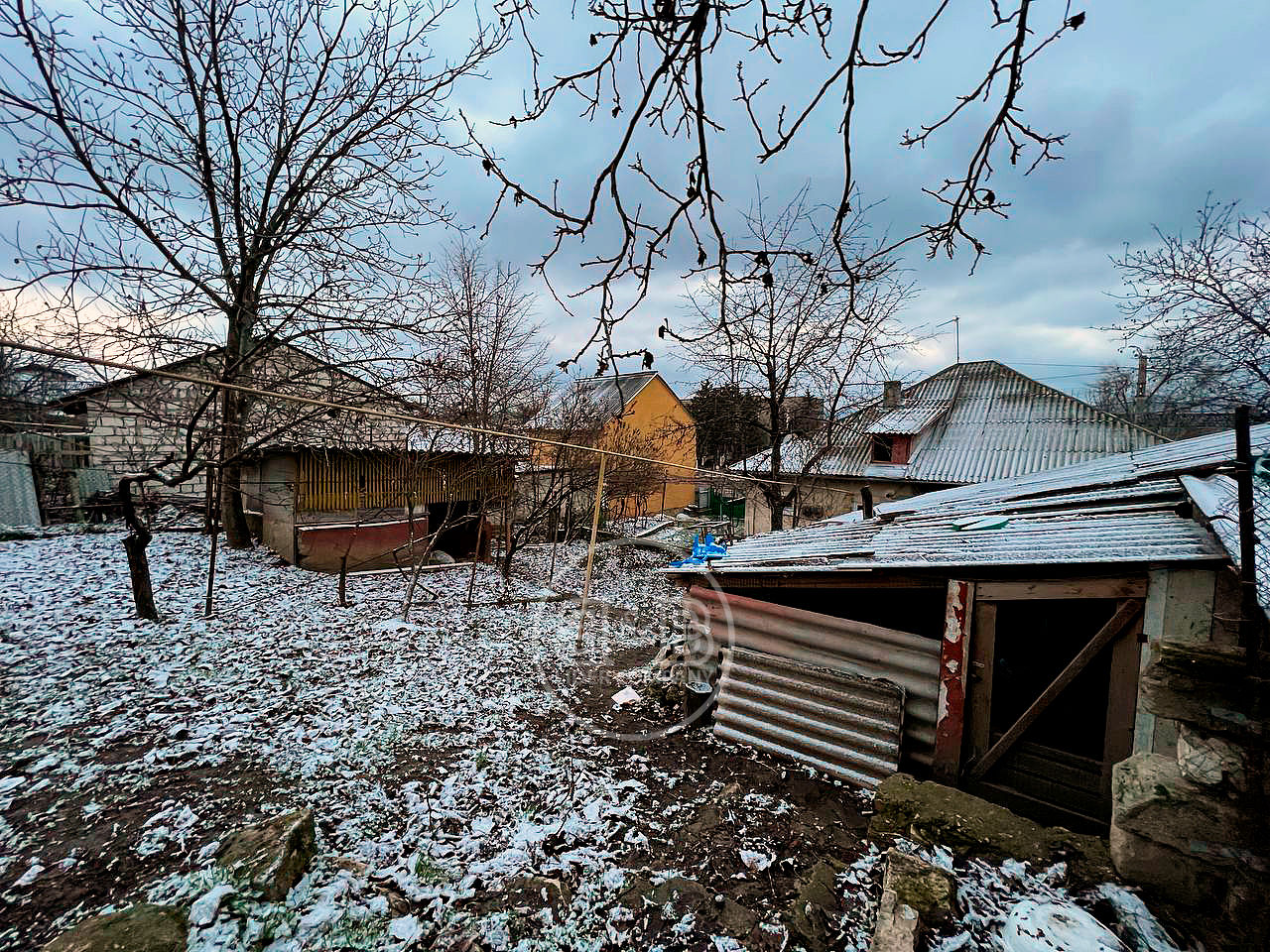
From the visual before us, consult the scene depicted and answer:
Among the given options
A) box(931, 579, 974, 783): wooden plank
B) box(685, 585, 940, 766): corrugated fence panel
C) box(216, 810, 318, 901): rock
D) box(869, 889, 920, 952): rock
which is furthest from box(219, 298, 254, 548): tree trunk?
Answer: box(931, 579, 974, 783): wooden plank

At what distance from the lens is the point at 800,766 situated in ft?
14.6

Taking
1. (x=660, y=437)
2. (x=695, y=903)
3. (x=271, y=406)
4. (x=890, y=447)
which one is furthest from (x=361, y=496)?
(x=890, y=447)

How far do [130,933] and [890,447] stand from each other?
17769 millimetres

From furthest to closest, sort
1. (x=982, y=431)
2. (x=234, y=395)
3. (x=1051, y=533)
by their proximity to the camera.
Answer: (x=982, y=431), (x=234, y=395), (x=1051, y=533)

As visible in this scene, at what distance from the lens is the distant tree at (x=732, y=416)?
13.5 metres

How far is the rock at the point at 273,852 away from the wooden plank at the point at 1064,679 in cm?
450

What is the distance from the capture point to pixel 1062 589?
352 cm

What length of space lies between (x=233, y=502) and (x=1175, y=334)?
19605mm

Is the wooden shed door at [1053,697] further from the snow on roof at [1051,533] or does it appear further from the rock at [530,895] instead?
the rock at [530,895]

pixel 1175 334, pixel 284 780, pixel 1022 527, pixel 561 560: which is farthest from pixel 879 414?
pixel 284 780

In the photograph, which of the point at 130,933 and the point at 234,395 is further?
the point at 234,395

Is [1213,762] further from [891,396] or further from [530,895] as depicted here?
[891,396]

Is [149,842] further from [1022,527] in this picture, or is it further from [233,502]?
[233,502]

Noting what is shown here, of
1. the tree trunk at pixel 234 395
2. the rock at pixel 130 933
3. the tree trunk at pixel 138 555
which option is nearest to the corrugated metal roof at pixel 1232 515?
the rock at pixel 130 933
